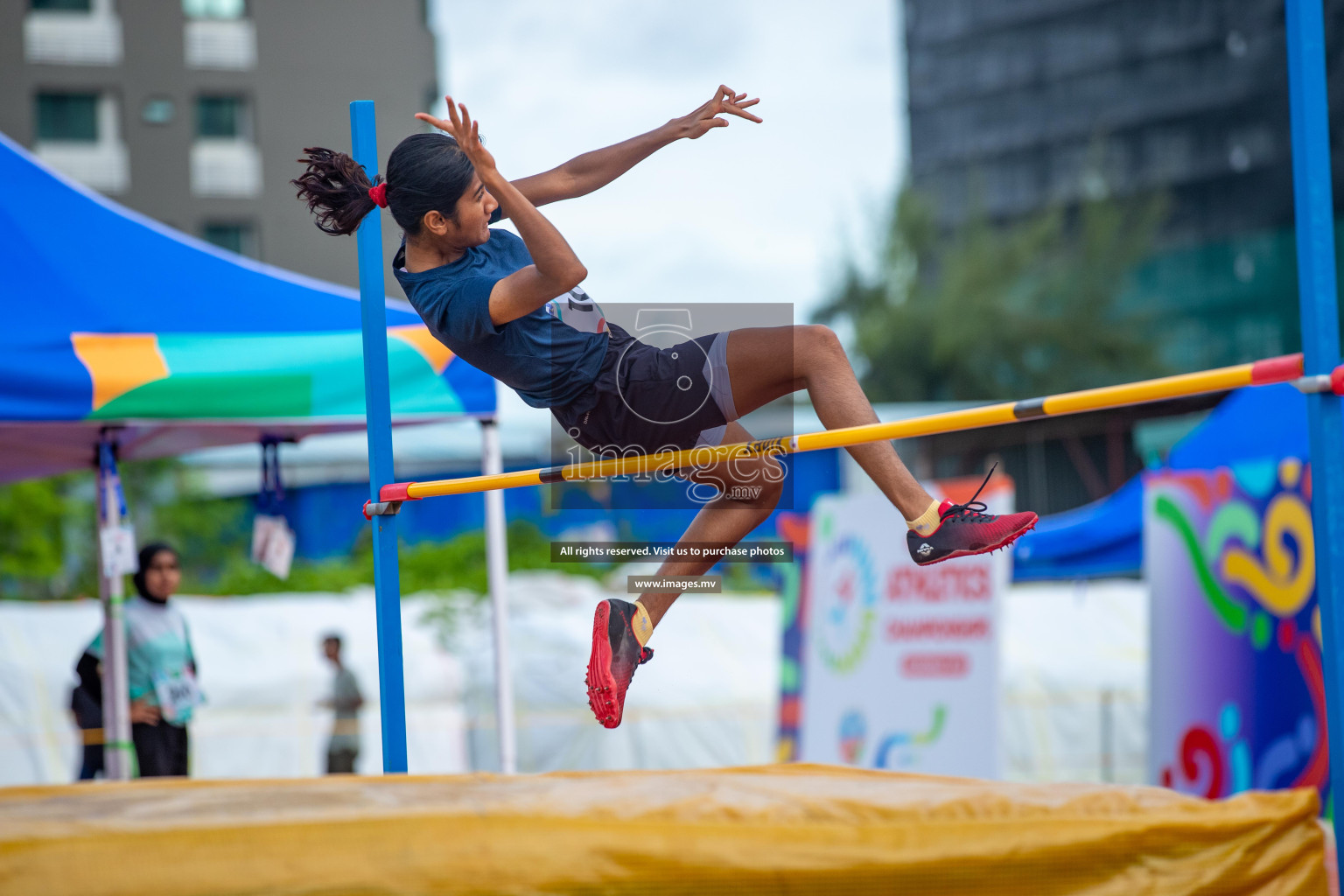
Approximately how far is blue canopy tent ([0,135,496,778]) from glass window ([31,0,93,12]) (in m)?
18.7

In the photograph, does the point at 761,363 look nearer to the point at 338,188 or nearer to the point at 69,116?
the point at 338,188

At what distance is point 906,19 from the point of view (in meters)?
32.4

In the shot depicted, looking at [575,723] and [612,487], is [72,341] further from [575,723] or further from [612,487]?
[575,723]

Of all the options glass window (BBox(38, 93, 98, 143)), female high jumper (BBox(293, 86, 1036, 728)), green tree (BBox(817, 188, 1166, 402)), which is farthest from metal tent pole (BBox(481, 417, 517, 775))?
green tree (BBox(817, 188, 1166, 402))

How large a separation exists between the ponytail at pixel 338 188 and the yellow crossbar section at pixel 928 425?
1.93 ft

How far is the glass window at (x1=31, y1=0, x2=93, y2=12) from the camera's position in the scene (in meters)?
20.5

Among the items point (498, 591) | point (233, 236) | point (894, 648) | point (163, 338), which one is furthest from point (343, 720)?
point (233, 236)

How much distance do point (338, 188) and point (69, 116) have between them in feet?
66.0

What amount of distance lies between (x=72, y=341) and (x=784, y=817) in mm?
3064

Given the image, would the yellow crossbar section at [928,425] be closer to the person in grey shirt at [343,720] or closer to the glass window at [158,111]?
the person in grey shirt at [343,720]

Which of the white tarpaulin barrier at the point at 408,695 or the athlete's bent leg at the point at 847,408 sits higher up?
the athlete's bent leg at the point at 847,408

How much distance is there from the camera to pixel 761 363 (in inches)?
99.5

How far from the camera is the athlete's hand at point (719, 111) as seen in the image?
8.54 feet

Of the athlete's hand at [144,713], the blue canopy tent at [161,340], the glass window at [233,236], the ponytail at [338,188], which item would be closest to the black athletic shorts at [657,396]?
the ponytail at [338,188]
